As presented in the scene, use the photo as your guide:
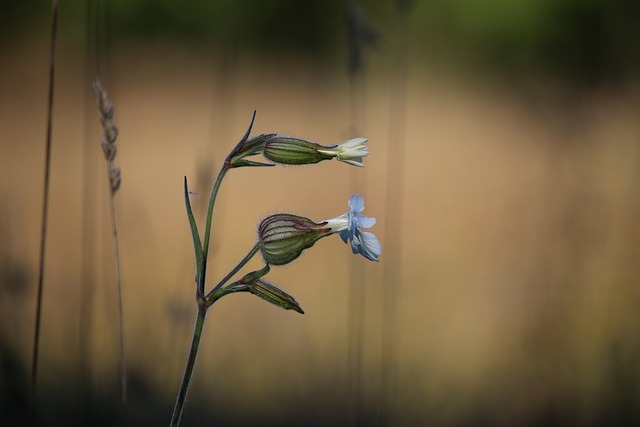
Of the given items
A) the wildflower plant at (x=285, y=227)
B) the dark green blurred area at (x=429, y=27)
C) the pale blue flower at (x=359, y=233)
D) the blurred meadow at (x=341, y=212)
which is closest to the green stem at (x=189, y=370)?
the wildflower plant at (x=285, y=227)

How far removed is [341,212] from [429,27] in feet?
8.97

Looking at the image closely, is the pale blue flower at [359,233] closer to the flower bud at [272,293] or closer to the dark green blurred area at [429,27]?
the flower bud at [272,293]

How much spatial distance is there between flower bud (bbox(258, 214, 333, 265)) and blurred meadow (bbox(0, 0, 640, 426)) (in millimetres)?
360

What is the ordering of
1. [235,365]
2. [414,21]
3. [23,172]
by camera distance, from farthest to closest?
1. [414,21]
2. [23,172]
3. [235,365]

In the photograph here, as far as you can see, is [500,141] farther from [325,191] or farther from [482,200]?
[325,191]

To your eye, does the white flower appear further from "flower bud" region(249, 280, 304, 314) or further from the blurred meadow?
the blurred meadow

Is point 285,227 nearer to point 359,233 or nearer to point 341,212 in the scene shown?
point 359,233

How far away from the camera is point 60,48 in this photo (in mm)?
4285

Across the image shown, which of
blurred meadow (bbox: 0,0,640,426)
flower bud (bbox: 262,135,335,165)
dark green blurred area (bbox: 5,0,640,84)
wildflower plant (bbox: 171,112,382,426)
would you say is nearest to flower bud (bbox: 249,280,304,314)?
wildflower plant (bbox: 171,112,382,426)

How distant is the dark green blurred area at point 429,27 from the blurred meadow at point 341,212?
0.06 feet

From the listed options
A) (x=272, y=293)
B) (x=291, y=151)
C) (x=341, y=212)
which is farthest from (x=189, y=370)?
(x=341, y=212)

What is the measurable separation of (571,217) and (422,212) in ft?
4.91

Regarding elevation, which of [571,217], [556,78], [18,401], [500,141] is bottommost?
[18,401]

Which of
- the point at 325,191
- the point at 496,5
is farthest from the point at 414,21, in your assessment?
the point at 325,191
